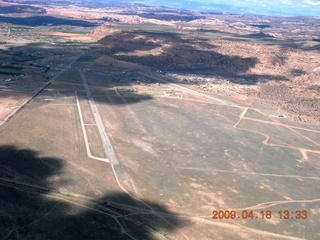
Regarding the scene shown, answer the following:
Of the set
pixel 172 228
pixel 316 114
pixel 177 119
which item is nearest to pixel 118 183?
pixel 172 228

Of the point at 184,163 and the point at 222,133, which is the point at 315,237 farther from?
the point at 222,133

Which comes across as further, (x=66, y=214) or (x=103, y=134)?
(x=103, y=134)
